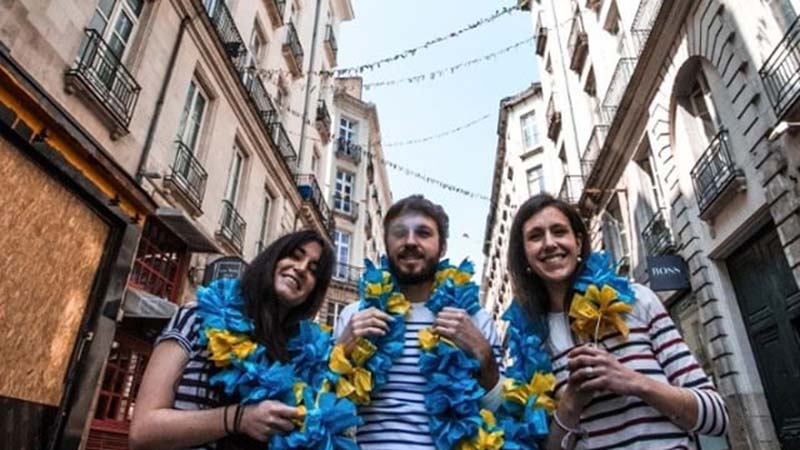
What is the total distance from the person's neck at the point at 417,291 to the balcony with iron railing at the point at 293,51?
1446cm

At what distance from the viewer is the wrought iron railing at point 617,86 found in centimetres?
1149

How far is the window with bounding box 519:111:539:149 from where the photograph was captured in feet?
86.0

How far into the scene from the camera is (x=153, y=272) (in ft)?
25.3

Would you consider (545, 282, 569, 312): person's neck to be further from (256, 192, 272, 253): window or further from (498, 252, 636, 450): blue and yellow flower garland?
(256, 192, 272, 253): window

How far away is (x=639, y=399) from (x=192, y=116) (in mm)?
10117

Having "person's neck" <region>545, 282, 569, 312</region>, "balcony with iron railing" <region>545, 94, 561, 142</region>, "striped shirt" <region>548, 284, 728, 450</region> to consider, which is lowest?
"striped shirt" <region>548, 284, 728, 450</region>

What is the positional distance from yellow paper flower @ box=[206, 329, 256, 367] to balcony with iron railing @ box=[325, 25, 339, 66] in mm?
19762

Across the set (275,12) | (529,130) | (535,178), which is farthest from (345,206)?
(275,12)

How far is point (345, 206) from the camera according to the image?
26125 mm

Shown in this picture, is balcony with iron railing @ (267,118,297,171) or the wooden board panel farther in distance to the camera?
balcony with iron railing @ (267,118,297,171)

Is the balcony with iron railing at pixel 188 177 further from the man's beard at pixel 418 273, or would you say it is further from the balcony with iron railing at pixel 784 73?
the balcony with iron railing at pixel 784 73

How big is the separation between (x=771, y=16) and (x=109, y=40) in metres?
9.87

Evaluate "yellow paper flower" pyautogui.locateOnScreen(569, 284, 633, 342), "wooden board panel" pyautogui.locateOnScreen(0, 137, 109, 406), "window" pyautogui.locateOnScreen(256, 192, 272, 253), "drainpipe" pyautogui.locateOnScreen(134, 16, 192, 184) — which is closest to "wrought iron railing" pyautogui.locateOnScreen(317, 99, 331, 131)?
"window" pyautogui.locateOnScreen(256, 192, 272, 253)

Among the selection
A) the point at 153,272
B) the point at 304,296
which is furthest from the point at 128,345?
the point at 304,296
